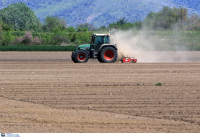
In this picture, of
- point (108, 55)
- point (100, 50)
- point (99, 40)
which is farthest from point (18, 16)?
point (100, 50)

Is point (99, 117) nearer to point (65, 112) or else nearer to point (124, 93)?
point (65, 112)

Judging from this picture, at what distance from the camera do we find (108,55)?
942 inches

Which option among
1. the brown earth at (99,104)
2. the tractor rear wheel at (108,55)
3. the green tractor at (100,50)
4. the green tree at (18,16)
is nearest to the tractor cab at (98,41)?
the green tractor at (100,50)

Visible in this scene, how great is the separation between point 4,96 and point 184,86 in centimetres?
753

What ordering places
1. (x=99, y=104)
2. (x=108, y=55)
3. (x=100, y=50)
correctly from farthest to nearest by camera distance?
(x=108, y=55) → (x=100, y=50) → (x=99, y=104)

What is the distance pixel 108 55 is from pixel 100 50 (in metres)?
0.82

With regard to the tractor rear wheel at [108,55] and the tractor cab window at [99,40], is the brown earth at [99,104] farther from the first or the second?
the tractor cab window at [99,40]

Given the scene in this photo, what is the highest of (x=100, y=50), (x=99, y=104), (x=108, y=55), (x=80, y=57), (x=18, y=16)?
(x=18, y=16)

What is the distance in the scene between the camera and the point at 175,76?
17.9 meters

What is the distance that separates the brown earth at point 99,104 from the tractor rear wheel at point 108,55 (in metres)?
5.82

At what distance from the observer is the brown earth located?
8641 mm

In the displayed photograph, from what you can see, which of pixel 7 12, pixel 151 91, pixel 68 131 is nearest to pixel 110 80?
pixel 151 91

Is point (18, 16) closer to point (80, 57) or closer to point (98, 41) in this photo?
point (80, 57)

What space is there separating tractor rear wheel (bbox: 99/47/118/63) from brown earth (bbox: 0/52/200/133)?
5815 millimetres
